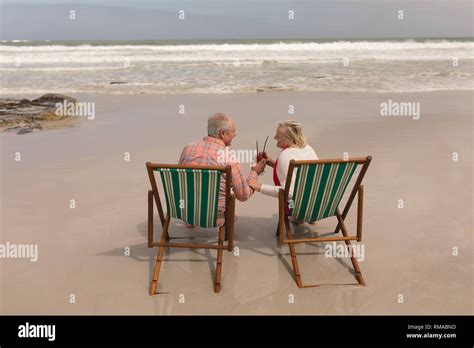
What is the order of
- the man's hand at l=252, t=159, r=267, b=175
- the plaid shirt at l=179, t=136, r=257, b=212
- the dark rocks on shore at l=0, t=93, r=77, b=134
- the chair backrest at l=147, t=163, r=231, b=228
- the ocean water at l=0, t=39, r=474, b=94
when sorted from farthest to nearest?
the ocean water at l=0, t=39, r=474, b=94, the dark rocks on shore at l=0, t=93, r=77, b=134, the man's hand at l=252, t=159, r=267, b=175, the plaid shirt at l=179, t=136, r=257, b=212, the chair backrest at l=147, t=163, r=231, b=228

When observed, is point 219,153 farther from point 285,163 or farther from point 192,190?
point 285,163

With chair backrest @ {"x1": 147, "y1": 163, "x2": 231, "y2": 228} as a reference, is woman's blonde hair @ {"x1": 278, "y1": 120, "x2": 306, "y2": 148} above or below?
above

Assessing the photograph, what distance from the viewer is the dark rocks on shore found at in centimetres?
919

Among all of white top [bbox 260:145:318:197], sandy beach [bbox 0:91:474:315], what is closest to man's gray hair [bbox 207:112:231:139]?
white top [bbox 260:145:318:197]

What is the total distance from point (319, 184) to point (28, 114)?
877cm

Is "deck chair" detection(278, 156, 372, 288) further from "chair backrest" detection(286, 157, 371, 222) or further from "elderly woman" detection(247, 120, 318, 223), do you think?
"elderly woman" detection(247, 120, 318, 223)

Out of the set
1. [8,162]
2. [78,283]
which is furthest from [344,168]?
[8,162]

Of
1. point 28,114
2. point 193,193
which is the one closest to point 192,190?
point 193,193

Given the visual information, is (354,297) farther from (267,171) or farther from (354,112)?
(354,112)

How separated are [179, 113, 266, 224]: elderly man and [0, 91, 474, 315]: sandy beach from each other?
0.63 meters

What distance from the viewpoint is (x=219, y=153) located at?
148 inches

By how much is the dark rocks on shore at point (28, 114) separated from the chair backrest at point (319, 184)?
6897mm

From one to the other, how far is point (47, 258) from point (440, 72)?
18.5 meters

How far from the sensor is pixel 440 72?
61.6ft
